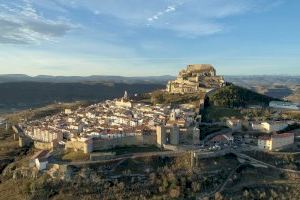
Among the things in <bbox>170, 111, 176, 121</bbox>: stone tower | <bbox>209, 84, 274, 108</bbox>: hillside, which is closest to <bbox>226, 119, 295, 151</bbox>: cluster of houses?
<bbox>170, 111, 176, 121</bbox>: stone tower

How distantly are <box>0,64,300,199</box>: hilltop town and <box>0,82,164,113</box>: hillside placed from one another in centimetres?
8862

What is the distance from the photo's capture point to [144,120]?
5356 centimetres

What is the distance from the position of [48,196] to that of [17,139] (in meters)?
21.8

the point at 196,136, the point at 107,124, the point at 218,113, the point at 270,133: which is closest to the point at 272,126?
the point at 270,133

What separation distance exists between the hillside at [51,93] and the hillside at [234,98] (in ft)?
275

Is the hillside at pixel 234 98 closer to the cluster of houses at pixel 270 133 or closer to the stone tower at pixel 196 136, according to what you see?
the cluster of houses at pixel 270 133

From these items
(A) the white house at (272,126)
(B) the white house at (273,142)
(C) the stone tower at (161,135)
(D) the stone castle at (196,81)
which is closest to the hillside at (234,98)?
(D) the stone castle at (196,81)

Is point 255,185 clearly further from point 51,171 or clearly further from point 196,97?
point 196,97

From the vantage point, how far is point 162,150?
44.3 meters

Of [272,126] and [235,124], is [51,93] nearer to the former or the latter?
[235,124]

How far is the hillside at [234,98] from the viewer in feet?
206

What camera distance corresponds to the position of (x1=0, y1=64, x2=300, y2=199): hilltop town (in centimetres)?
3847

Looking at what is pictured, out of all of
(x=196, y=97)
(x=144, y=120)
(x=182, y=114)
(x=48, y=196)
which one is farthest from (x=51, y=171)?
(x=196, y=97)

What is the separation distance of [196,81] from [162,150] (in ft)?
111
